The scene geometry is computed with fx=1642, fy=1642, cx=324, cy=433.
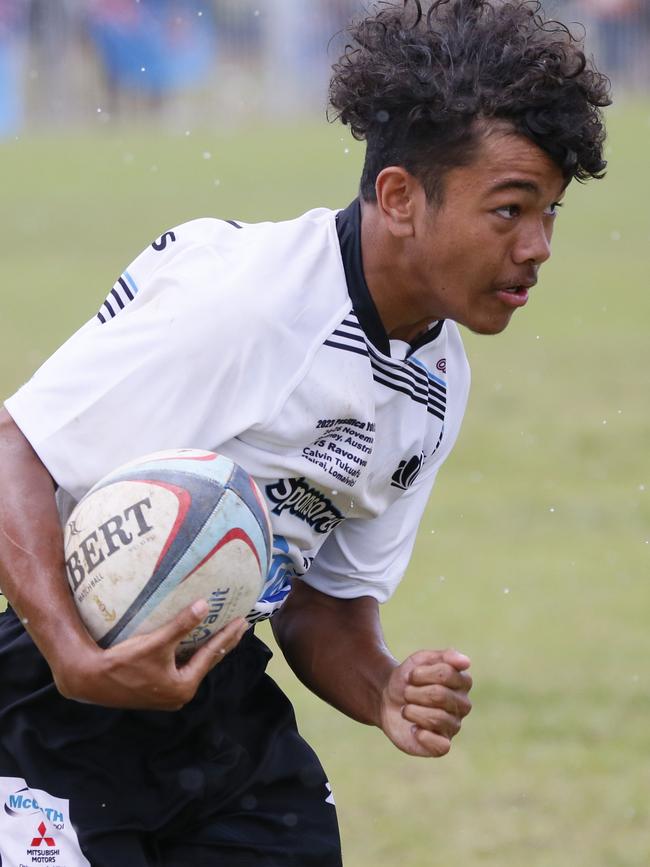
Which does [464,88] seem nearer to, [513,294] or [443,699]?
[513,294]

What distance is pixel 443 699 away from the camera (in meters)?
3.59

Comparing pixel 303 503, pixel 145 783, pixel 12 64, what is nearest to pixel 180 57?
pixel 12 64

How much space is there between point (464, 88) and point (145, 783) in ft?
5.54

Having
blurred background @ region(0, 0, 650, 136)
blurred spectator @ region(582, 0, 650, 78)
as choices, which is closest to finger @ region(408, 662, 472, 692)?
blurred background @ region(0, 0, 650, 136)

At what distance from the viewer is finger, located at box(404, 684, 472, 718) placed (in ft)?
11.8

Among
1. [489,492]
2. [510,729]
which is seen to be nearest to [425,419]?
[510,729]

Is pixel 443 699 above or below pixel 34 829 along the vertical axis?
above

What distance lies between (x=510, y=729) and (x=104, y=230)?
1590 cm

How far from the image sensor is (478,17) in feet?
12.1

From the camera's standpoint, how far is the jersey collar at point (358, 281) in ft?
11.9

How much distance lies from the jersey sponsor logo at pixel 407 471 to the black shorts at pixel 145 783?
21.2 inches

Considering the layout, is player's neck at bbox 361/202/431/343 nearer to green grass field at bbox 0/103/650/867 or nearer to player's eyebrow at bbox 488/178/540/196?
player's eyebrow at bbox 488/178/540/196

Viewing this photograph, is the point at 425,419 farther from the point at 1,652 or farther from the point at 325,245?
the point at 1,652

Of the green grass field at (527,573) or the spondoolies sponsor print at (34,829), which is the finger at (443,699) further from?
the green grass field at (527,573)
